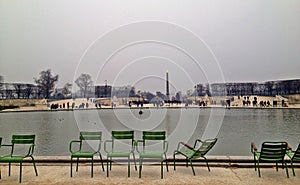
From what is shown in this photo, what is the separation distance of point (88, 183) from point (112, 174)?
65 centimetres

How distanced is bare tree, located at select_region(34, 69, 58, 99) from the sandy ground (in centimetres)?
6226

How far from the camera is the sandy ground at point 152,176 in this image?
4.72 m

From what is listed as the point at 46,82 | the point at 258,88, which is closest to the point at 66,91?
the point at 46,82

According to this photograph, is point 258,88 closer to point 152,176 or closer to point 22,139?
point 152,176

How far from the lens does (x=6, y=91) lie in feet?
215

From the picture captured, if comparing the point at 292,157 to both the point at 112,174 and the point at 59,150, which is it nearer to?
the point at 112,174

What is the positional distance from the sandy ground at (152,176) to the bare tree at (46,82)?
62.3 m

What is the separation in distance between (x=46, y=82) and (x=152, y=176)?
67.3m

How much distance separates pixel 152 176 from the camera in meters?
5.05

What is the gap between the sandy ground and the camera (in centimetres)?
472

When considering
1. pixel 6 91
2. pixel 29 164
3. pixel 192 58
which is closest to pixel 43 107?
pixel 6 91

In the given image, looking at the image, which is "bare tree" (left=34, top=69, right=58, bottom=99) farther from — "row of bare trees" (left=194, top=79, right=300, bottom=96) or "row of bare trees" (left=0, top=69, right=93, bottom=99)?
"row of bare trees" (left=194, top=79, right=300, bottom=96)

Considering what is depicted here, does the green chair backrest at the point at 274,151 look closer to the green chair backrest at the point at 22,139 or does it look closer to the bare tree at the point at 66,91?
the green chair backrest at the point at 22,139

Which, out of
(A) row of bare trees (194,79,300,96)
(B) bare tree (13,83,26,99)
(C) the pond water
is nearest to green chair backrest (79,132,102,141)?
(C) the pond water
